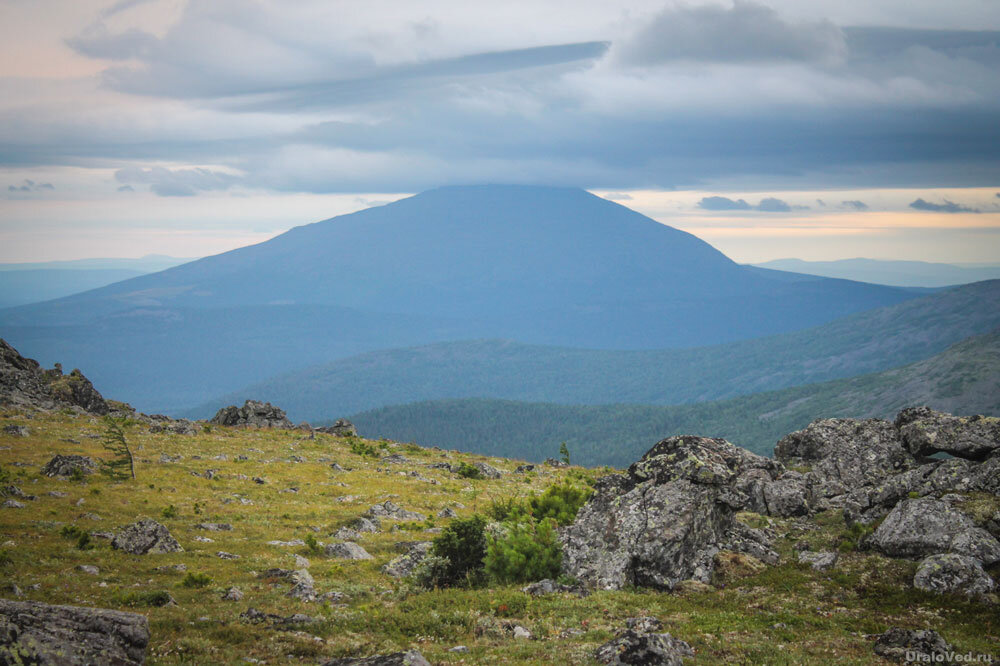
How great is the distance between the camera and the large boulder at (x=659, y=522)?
929 inches

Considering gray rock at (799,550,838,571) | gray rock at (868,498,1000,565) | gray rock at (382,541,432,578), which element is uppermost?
gray rock at (868,498,1000,565)

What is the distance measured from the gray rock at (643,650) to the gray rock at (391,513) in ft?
79.0

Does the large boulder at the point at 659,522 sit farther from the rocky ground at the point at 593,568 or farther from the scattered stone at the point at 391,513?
the scattered stone at the point at 391,513

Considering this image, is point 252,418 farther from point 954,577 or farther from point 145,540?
point 954,577

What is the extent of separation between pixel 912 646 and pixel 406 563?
18.8 m

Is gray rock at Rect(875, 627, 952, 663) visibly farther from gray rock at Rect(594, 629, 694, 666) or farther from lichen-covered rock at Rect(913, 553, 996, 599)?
gray rock at Rect(594, 629, 694, 666)

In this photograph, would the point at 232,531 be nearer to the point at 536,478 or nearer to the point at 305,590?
the point at 305,590

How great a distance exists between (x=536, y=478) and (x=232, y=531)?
30606mm

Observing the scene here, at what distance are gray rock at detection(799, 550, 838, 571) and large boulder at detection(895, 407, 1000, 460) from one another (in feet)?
30.7

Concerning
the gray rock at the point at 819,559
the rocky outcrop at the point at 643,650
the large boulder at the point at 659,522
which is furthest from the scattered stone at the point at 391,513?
the rocky outcrop at the point at 643,650

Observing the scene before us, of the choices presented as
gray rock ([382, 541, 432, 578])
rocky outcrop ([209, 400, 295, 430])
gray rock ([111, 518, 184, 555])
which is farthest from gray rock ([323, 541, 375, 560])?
rocky outcrop ([209, 400, 295, 430])

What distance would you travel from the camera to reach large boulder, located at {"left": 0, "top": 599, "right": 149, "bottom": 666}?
12.9 metres

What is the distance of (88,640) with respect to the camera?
13953mm

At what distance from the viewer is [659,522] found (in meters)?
24.4
